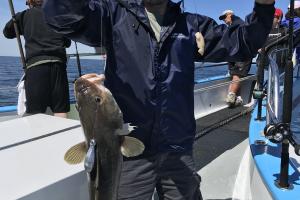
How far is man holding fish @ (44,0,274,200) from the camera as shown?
1.99 metres

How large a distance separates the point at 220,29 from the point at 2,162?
4.69 ft

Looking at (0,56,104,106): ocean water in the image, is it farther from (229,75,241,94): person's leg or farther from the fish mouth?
(229,75,241,94): person's leg

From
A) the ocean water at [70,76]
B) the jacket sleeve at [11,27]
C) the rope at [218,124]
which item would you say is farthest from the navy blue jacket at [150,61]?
the rope at [218,124]

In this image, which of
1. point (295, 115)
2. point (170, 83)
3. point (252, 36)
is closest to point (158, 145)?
point (170, 83)

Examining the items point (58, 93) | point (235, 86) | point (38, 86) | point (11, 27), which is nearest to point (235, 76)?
point (235, 86)

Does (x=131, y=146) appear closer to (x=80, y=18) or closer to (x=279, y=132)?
(x=80, y=18)

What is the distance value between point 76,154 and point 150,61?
2.10 ft

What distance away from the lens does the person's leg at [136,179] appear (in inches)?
81.3

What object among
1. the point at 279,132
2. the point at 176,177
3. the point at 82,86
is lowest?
the point at 176,177

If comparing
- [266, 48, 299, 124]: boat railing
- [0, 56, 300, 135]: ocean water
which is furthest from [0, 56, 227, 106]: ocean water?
[266, 48, 299, 124]: boat railing

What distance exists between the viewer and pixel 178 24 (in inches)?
83.4

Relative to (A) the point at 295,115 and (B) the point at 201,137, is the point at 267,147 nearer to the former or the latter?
(A) the point at 295,115

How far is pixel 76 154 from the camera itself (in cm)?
168

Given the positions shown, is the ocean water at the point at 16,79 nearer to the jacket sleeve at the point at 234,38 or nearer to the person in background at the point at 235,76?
the jacket sleeve at the point at 234,38
